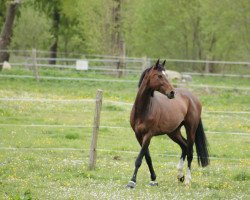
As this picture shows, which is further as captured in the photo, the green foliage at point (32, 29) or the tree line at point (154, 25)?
the green foliage at point (32, 29)

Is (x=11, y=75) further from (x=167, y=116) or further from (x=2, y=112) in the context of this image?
(x=167, y=116)

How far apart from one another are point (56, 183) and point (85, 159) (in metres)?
3.30

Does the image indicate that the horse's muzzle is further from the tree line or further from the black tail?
the tree line

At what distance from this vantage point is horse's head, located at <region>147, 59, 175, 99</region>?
11617 millimetres

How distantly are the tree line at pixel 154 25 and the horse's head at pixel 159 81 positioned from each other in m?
24.2

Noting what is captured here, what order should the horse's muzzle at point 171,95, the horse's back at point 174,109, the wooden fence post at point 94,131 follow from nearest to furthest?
the horse's muzzle at point 171,95
the horse's back at point 174,109
the wooden fence post at point 94,131

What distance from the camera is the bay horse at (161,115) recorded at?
11.7 metres

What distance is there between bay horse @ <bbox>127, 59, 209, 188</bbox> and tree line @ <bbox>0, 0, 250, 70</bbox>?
23.6 meters

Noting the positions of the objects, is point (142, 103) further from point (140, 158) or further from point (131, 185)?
point (131, 185)

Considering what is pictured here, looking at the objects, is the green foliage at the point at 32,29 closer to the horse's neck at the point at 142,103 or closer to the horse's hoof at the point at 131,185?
the horse's neck at the point at 142,103

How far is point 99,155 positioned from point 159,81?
440 centimetres

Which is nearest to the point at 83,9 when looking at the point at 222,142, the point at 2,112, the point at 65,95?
the point at 65,95

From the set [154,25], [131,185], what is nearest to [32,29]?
[154,25]

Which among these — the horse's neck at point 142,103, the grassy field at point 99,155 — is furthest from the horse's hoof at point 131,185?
the horse's neck at point 142,103
